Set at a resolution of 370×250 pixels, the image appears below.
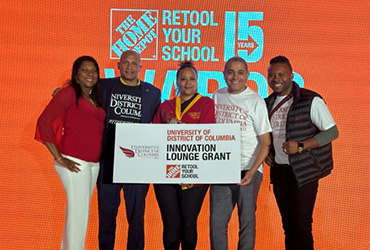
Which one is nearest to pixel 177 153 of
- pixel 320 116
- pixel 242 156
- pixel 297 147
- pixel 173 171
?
pixel 173 171

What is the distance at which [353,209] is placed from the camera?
147 inches

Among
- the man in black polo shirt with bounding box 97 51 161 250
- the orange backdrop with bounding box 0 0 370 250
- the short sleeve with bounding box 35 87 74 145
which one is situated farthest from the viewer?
the orange backdrop with bounding box 0 0 370 250

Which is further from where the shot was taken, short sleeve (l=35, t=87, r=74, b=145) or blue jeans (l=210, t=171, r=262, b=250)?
blue jeans (l=210, t=171, r=262, b=250)

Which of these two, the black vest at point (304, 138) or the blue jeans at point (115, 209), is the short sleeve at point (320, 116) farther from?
the blue jeans at point (115, 209)

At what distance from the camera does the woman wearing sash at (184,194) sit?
250cm

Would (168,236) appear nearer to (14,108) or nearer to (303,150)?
(303,150)

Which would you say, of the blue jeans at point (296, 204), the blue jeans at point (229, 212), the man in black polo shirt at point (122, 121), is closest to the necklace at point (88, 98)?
the man in black polo shirt at point (122, 121)

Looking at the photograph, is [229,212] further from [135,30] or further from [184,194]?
[135,30]

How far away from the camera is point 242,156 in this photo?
2561 millimetres

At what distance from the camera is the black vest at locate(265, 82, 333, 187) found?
2543 mm

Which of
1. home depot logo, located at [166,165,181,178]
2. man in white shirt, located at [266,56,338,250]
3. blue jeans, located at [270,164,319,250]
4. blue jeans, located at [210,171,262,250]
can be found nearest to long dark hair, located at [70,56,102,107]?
home depot logo, located at [166,165,181,178]

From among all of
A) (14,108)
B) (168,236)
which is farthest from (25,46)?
(168,236)

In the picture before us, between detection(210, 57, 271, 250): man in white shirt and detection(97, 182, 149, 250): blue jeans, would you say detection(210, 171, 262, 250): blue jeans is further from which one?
detection(97, 182, 149, 250): blue jeans

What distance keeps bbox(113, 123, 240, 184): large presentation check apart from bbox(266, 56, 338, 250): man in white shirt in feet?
1.26
